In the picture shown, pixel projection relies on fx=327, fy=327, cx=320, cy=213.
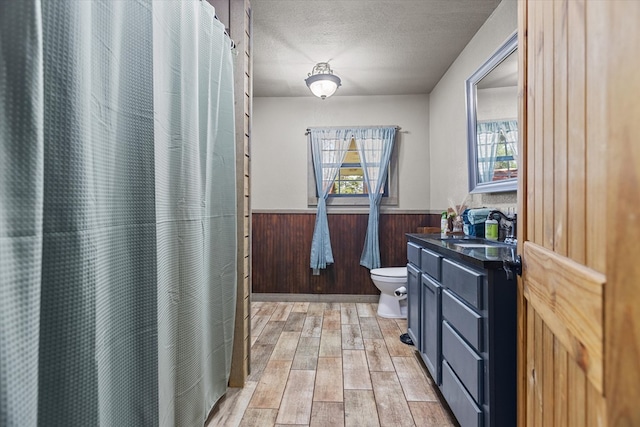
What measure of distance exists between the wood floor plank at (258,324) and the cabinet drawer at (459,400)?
63.4 inches

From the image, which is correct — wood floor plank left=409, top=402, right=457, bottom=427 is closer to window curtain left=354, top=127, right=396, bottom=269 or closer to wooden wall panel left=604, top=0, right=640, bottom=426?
wooden wall panel left=604, top=0, right=640, bottom=426

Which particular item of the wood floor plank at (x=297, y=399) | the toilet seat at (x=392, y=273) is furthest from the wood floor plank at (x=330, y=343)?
the toilet seat at (x=392, y=273)

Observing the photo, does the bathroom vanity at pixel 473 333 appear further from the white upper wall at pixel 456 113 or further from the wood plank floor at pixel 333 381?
the white upper wall at pixel 456 113

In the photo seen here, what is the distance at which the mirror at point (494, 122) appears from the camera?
6.43 ft

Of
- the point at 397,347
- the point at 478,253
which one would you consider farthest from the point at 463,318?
the point at 397,347

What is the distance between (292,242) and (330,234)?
17.6 inches

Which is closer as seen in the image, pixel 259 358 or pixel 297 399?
pixel 297 399

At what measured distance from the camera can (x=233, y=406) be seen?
1703mm

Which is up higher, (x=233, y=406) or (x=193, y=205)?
(x=193, y=205)

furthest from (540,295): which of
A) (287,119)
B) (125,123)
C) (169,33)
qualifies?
(287,119)

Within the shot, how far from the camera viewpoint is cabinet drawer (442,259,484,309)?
4.01ft

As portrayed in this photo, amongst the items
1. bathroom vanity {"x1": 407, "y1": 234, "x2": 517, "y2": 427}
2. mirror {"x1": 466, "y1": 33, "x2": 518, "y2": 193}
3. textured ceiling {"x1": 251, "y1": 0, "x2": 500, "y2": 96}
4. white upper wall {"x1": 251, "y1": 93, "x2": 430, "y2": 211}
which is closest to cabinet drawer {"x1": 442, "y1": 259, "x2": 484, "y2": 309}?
bathroom vanity {"x1": 407, "y1": 234, "x2": 517, "y2": 427}

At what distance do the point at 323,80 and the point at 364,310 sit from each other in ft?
7.49

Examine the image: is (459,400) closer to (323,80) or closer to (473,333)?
(473,333)
